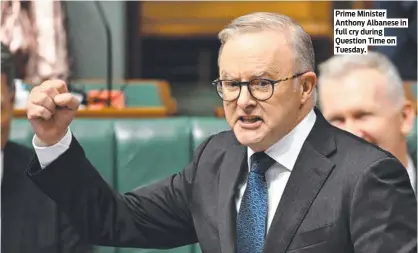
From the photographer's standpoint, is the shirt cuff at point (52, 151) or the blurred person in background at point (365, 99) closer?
the shirt cuff at point (52, 151)

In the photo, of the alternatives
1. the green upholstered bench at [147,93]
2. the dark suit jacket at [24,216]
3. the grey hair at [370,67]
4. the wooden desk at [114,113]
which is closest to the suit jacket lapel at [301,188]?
the grey hair at [370,67]

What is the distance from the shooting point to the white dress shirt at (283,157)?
2.93ft

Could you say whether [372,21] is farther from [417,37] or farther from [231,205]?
[231,205]

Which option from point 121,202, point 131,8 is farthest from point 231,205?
point 131,8

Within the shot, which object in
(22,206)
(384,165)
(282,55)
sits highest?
(282,55)

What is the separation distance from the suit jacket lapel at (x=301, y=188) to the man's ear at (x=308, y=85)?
52 millimetres

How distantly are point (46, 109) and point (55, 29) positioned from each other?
92 centimetres

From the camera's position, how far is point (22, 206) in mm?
1124

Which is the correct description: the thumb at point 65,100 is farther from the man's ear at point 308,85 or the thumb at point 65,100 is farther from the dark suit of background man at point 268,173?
the man's ear at point 308,85

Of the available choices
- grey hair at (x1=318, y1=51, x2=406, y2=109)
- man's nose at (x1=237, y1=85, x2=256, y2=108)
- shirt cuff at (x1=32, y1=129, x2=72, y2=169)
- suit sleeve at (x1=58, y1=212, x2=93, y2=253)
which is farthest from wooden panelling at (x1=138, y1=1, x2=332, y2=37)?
suit sleeve at (x1=58, y1=212, x2=93, y2=253)

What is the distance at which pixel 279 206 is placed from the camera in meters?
0.88

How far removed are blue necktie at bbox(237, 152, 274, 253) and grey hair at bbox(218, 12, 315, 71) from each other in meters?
0.13

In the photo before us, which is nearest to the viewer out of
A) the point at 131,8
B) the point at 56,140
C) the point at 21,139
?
the point at 56,140

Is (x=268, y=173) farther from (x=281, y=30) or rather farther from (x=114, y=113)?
(x=114, y=113)
